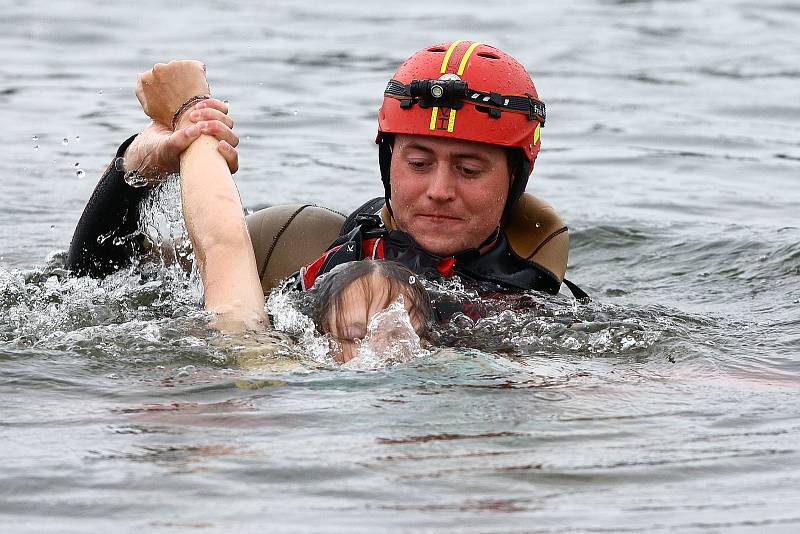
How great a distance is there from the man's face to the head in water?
2.37ft

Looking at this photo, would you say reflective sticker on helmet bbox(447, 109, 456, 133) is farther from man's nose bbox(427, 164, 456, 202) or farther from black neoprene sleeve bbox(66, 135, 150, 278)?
black neoprene sleeve bbox(66, 135, 150, 278)

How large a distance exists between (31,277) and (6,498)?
3.67 meters

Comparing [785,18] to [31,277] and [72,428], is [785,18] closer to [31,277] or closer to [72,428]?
[31,277]

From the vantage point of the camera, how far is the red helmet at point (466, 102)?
6367 millimetres

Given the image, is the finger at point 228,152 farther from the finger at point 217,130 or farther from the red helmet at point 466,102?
the red helmet at point 466,102

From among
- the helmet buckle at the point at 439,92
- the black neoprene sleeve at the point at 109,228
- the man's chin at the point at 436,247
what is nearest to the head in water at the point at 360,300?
the man's chin at the point at 436,247

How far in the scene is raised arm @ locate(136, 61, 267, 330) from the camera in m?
5.68

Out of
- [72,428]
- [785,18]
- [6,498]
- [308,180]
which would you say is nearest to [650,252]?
[308,180]

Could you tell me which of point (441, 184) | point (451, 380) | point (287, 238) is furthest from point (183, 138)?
point (451, 380)

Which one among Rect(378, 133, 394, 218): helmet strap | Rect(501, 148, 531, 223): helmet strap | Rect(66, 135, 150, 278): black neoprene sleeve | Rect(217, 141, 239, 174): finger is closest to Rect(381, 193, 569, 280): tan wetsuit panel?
Rect(378, 133, 394, 218): helmet strap

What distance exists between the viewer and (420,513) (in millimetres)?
3977

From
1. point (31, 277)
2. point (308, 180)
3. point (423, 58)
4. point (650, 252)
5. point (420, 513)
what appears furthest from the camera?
point (308, 180)

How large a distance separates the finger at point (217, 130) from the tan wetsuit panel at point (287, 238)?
84 cm

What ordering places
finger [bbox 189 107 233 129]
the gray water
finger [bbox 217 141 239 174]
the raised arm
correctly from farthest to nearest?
finger [bbox 189 107 233 129] → finger [bbox 217 141 239 174] → the raised arm → the gray water
